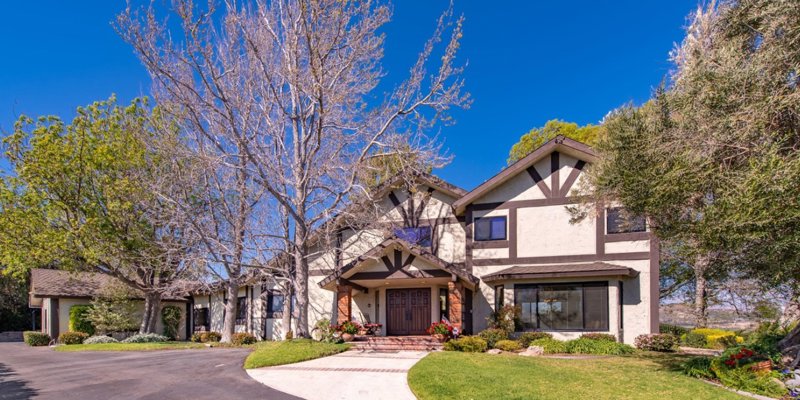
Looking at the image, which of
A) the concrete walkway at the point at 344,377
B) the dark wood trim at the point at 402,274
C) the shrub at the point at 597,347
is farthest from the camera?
the dark wood trim at the point at 402,274

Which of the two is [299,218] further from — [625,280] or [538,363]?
[625,280]

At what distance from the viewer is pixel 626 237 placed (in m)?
18.9

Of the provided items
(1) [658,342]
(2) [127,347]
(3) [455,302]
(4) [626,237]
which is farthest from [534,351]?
(2) [127,347]

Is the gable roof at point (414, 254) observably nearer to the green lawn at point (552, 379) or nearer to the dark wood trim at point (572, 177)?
the green lawn at point (552, 379)

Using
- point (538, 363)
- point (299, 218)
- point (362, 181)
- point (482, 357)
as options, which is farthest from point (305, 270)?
point (538, 363)

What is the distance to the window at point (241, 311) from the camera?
2716 centimetres

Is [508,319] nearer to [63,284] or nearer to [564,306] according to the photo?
[564,306]

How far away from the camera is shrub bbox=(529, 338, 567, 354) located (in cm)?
1717

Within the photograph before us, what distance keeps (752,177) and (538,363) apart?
7679 millimetres

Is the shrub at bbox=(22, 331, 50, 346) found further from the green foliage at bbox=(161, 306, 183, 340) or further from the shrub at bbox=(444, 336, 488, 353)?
the shrub at bbox=(444, 336, 488, 353)

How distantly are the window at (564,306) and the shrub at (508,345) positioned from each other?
2.06 meters

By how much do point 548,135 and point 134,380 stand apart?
29.9 meters

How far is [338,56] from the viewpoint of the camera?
53.9 ft

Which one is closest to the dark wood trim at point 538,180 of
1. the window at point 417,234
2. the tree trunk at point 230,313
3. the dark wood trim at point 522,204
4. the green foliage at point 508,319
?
the dark wood trim at point 522,204
